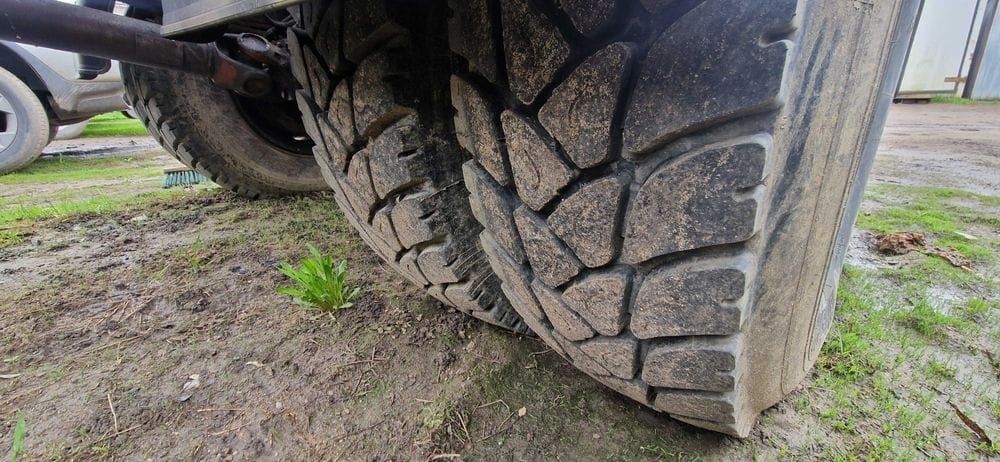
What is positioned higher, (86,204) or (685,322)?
(685,322)

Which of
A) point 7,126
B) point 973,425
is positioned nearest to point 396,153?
point 973,425

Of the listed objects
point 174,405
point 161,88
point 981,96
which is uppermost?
point 981,96

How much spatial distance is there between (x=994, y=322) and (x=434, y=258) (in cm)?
152

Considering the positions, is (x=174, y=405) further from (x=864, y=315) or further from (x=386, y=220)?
(x=864, y=315)

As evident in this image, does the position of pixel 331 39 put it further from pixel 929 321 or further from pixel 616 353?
pixel 929 321

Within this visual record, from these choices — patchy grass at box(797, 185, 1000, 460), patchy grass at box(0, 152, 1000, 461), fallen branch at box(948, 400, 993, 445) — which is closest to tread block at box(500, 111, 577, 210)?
patchy grass at box(0, 152, 1000, 461)

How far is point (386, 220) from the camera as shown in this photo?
926 millimetres

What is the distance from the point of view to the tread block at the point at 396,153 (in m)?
0.81

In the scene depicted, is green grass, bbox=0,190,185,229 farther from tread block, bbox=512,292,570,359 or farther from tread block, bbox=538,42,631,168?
tread block, bbox=538,42,631,168

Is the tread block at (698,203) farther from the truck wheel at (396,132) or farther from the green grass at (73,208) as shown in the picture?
the green grass at (73,208)

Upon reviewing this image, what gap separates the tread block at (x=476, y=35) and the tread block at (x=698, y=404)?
0.56 meters

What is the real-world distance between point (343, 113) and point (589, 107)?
534 millimetres

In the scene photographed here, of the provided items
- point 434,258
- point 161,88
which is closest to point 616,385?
point 434,258

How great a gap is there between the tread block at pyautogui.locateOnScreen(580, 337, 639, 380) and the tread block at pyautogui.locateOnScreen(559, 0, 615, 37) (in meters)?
0.45
